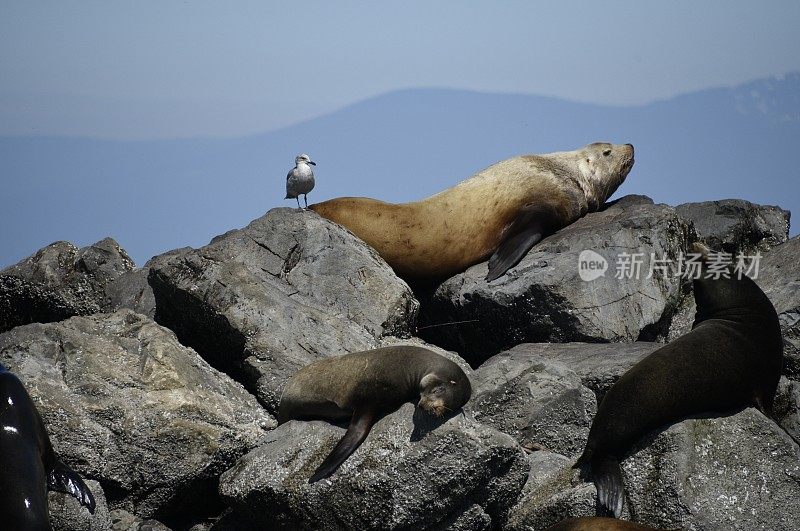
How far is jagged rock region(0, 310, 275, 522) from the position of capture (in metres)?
5.81

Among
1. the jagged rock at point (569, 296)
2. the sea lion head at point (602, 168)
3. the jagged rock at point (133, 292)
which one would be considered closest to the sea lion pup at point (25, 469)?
the jagged rock at point (133, 292)

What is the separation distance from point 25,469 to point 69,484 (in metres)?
0.40

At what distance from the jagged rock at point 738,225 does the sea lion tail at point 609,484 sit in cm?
430

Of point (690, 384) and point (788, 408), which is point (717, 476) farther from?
point (788, 408)

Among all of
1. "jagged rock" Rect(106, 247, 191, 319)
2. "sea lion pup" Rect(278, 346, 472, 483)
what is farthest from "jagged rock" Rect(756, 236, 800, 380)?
"jagged rock" Rect(106, 247, 191, 319)

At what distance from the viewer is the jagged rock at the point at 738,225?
909 centimetres

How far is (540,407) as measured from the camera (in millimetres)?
5805

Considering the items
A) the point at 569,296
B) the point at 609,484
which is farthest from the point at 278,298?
the point at 609,484

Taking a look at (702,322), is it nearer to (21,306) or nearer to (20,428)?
(20,428)

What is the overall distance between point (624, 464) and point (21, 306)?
16.8 feet

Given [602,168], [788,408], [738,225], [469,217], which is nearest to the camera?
[788,408]

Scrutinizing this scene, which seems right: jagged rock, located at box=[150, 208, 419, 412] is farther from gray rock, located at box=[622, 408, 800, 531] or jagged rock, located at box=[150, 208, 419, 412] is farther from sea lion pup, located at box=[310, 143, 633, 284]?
gray rock, located at box=[622, 408, 800, 531]

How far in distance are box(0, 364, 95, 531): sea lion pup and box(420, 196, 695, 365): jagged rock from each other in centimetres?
339

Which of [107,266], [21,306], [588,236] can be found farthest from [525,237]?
[21,306]
